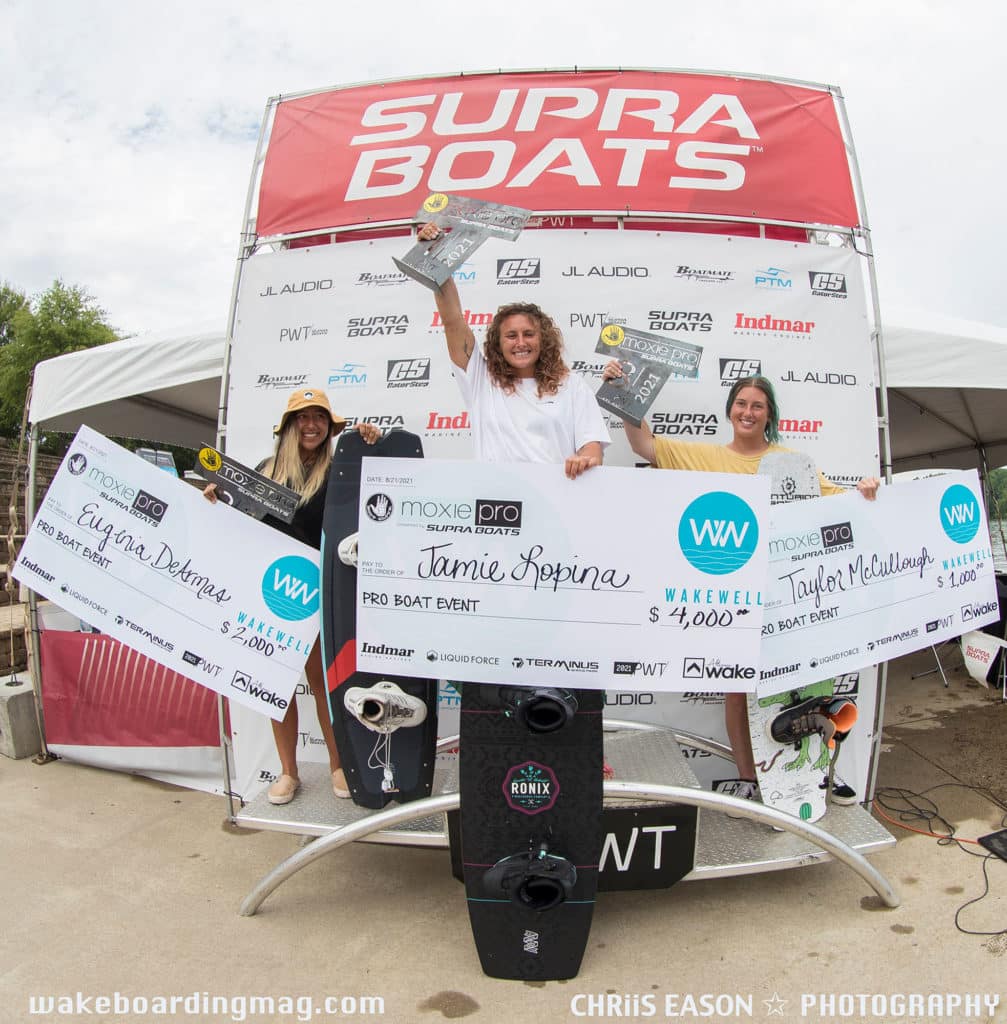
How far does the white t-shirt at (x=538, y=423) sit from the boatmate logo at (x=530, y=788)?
0.96 meters

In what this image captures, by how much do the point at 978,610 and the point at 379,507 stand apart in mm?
2272

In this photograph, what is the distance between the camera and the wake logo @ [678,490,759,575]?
2082mm

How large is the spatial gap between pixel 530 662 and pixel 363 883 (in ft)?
4.56

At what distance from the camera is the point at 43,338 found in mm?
20484

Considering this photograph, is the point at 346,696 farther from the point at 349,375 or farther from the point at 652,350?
the point at 652,350

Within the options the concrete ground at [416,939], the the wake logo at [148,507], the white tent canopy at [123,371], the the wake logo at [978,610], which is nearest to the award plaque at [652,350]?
the the wake logo at [978,610]

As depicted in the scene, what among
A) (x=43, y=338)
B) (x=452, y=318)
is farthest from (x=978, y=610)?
(x=43, y=338)

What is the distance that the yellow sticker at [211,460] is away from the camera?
7.65 ft

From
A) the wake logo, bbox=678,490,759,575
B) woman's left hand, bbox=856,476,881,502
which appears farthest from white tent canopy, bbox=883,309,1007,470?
the wake logo, bbox=678,490,759,575

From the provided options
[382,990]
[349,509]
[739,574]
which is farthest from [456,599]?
[382,990]

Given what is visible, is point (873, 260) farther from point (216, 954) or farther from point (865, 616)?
point (216, 954)

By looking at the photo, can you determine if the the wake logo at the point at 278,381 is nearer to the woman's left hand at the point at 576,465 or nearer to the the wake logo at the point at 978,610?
the woman's left hand at the point at 576,465

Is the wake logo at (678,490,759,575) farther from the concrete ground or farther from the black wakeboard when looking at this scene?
the concrete ground

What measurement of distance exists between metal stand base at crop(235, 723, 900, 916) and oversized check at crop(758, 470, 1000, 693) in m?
0.46
